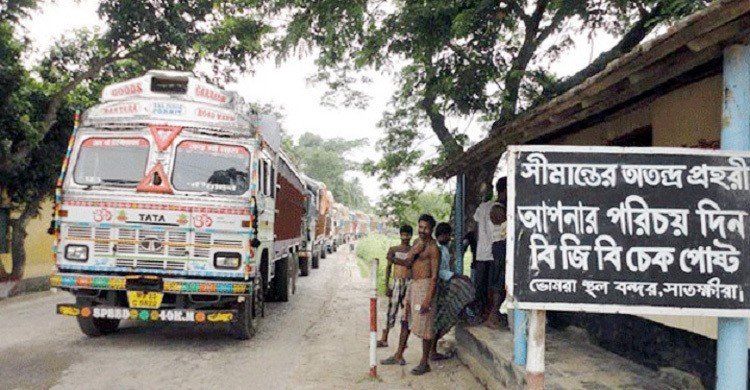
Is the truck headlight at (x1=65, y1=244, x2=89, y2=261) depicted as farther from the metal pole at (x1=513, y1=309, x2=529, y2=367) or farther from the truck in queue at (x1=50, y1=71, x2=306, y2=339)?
the metal pole at (x1=513, y1=309, x2=529, y2=367)

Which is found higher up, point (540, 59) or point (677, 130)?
point (540, 59)

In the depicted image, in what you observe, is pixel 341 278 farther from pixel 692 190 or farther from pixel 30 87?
pixel 692 190

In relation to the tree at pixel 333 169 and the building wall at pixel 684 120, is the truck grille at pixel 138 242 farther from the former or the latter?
the tree at pixel 333 169

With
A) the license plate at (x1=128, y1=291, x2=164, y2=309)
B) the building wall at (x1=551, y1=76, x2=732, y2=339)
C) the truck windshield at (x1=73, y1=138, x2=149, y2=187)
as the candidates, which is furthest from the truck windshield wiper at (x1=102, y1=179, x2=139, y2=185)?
the building wall at (x1=551, y1=76, x2=732, y2=339)

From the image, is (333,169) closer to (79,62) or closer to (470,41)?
(79,62)

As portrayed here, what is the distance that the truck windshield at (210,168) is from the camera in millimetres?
7559

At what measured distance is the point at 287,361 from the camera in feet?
23.9

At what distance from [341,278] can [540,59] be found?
12.2 metres

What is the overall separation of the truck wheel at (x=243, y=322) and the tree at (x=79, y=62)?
16.6ft

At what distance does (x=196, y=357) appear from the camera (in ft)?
23.9

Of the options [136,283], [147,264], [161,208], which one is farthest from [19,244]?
[161,208]

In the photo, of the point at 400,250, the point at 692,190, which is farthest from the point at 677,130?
the point at 400,250

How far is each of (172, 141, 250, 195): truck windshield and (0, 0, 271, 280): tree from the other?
3.43m

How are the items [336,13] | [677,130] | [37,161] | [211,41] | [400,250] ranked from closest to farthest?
1. [677,130]
2. [400,250]
3. [336,13]
4. [211,41]
5. [37,161]
